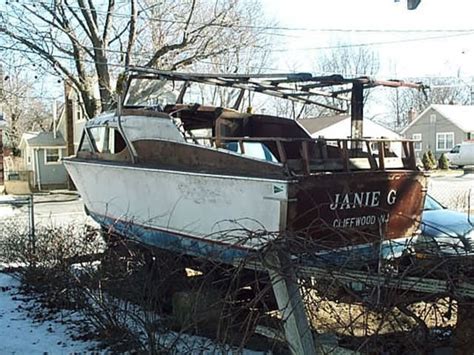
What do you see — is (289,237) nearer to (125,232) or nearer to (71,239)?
(125,232)

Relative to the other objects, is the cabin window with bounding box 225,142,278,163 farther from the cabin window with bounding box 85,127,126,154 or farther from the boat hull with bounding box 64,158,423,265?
the cabin window with bounding box 85,127,126,154

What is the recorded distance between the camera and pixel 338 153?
777 cm

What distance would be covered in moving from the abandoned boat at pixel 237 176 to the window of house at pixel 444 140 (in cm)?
4902

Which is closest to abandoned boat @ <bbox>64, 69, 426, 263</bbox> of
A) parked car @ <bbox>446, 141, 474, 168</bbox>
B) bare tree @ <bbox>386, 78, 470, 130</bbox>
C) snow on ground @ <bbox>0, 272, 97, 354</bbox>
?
snow on ground @ <bbox>0, 272, 97, 354</bbox>

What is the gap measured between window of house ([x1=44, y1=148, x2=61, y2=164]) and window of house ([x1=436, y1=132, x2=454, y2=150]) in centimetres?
3436

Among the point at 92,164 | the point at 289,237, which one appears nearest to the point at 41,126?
the point at 92,164

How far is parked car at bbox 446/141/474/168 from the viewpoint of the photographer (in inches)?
1769

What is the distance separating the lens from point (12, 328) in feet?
21.6

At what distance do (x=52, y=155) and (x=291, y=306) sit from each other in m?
36.4

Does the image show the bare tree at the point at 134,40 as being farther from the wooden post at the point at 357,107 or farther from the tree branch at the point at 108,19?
the wooden post at the point at 357,107

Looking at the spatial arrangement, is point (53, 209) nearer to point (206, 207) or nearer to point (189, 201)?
point (189, 201)

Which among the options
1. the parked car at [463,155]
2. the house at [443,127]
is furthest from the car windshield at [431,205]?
the house at [443,127]

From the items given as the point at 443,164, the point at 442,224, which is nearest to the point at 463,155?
the point at 443,164

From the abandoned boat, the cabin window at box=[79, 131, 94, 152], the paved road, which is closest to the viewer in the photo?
the abandoned boat
